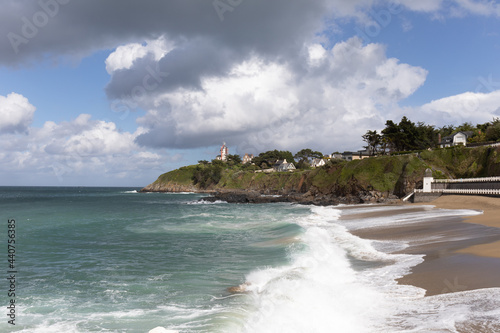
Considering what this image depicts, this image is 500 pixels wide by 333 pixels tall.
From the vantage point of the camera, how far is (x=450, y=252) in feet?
41.8

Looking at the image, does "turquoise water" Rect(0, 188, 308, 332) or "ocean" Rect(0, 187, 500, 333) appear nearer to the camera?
"ocean" Rect(0, 187, 500, 333)

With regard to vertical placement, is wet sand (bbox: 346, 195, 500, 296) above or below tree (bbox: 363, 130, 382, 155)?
below

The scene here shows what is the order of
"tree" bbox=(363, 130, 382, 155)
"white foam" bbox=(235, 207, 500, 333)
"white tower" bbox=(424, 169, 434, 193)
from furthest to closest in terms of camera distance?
"tree" bbox=(363, 130, 382, 155)
"white tower" bbox=(424, 169, 434, 193)
"white foam" bbox=(235, 207, 500, 333)

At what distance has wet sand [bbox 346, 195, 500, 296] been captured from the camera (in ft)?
29.6

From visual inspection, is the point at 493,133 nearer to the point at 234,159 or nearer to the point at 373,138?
the point at 373,138

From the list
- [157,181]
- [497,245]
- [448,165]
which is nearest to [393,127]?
[448,165]

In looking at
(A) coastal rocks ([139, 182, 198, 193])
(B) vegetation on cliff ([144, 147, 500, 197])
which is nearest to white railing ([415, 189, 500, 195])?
(B) vegetation on cliff ([144, 147, 500, 197])

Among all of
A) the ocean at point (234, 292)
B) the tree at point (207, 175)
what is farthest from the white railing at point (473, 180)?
the tree at point (207, 175)

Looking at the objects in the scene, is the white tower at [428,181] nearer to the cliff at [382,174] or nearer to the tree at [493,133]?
the cliff at [382,174]

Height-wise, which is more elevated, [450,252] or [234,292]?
[450,252]

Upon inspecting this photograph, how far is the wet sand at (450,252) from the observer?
9008 millimetres

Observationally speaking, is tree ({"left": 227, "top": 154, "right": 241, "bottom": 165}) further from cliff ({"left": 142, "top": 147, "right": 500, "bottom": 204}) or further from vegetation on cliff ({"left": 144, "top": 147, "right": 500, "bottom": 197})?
cliff ({"left": 142, "top": 147, "right": 500, "bottom": 204})

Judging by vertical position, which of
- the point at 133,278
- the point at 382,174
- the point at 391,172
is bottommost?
the point at 133,278

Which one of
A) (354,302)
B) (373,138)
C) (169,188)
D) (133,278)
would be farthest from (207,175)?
(354,302)
